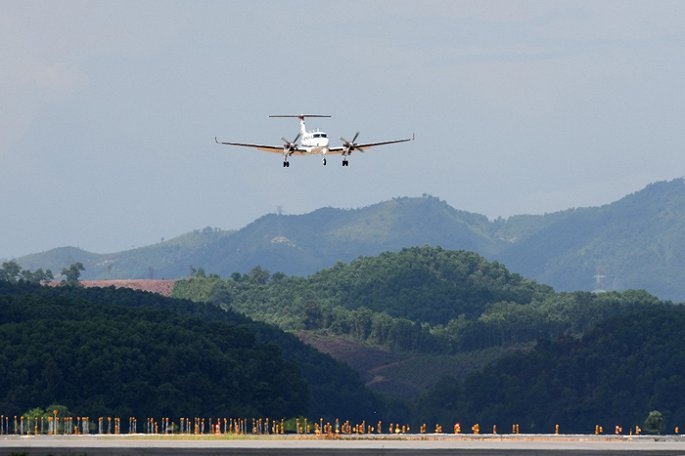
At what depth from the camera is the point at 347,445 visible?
13725 centimetres

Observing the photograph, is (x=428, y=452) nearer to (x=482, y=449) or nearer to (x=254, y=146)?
(x=482, y=449)

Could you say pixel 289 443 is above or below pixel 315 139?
below

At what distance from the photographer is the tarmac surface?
417ft

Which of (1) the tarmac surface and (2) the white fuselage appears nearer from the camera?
(1) the tarmac surface

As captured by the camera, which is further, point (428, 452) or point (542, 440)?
point (542, 440)

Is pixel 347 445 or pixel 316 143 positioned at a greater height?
pixel 316 143

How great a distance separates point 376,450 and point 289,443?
43.7 feet

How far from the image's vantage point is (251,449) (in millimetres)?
127562

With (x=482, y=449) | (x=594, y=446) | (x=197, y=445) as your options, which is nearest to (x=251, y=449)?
(x=197, y=445)

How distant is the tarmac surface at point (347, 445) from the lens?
127125mm

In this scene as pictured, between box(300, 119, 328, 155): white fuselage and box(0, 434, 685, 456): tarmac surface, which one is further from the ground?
box(300, 119, 328, 155): white fuselage

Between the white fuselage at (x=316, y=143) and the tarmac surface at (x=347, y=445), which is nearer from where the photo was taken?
the tarmac surface at (x=347, y=445)

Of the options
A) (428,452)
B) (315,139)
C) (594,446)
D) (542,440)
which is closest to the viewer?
(428,452)

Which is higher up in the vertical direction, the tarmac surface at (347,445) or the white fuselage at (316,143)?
the white fuselage at (316,143)
